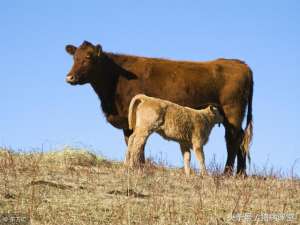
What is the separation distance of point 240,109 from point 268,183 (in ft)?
12.9

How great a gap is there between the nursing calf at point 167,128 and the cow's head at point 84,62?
2093mm

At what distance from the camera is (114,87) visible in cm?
1562

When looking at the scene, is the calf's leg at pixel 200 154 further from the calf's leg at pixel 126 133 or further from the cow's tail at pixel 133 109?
the calf's leg at pixel 126 133

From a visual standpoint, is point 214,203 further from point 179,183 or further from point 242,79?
point 242,79

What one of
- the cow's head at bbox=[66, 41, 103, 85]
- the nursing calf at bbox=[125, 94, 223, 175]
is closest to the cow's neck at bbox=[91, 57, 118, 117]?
the cow's head at bbox=[66, 41, 103, 85]

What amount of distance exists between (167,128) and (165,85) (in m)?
2.24

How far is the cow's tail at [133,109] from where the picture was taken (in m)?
13.8

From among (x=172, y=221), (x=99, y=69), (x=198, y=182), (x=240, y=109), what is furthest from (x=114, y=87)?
(x=172, y=221)

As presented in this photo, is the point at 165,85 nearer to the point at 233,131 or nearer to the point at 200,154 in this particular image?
the point at 233,131

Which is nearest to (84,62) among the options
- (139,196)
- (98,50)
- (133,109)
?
(98,50)

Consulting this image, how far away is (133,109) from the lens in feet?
46.2

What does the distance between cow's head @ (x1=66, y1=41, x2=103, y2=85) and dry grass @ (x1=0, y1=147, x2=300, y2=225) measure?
2.84 metres

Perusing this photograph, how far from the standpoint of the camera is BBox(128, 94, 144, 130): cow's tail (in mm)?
13781

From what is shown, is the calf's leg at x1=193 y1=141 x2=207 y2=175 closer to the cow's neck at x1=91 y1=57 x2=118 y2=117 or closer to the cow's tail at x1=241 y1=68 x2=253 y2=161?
the cow's tail at x1=241 y1=68 x2=253 y2=161
